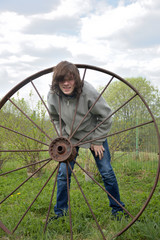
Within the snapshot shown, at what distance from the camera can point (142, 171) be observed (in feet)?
16.4

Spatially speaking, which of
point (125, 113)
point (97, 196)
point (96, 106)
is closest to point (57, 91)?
point (96, 106)

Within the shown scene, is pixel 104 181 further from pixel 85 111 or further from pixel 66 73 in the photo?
pixel 66 73

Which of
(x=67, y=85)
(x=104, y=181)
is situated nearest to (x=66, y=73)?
(x=67, y=85)

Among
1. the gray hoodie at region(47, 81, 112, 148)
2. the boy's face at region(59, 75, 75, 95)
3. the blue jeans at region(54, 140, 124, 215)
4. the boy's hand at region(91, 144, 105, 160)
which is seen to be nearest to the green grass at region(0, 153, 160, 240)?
the blue jeans at region(54, 140, 124, 215)

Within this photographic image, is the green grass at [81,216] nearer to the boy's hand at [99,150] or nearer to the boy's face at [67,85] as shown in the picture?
the boy's hand at [99,150]

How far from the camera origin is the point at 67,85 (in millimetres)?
2209

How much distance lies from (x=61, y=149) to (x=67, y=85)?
0.59 m

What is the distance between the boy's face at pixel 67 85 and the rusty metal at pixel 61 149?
0.45 m

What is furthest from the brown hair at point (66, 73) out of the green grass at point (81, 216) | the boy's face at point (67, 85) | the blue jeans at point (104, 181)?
the green grass at point (81, 216)

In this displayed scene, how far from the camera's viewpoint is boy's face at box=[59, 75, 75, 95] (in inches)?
86.3

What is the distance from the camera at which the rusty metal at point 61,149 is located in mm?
2059

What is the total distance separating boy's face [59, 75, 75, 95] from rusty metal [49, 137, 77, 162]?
0.45 m

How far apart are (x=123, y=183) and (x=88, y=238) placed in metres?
2.17

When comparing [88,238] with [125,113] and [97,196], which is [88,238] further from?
[125,113]
